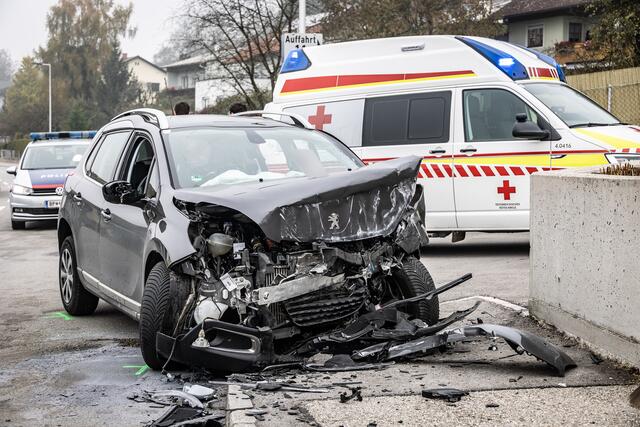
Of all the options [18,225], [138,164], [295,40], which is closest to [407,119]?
[138,164]

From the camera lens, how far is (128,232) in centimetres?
731

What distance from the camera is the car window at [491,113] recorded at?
12.0 m

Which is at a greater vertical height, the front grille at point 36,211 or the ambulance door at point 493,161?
the ambulance door at point 493,161

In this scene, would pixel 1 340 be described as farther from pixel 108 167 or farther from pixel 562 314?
pixel 562 314

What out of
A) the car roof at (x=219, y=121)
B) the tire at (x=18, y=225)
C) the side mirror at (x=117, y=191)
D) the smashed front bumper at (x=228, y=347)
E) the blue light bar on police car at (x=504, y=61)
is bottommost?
the tire at (x=18, y=225)

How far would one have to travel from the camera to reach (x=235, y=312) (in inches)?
243

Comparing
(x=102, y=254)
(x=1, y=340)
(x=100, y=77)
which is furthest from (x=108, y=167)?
(x=100, y=77)

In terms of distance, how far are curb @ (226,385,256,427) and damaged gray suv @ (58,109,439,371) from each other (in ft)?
1.43

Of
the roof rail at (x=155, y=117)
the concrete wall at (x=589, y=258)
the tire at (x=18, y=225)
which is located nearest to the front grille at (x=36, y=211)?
the tire at (x=18, y=225)

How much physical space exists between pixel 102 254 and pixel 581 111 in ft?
21.3

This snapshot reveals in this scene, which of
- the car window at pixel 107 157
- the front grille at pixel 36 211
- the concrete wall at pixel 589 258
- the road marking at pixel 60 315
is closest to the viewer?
the concrete wall at pixel 589 258

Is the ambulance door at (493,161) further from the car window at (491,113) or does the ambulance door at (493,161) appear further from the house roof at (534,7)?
the house roof at (534,7)

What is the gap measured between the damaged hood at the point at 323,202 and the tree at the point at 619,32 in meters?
19.8

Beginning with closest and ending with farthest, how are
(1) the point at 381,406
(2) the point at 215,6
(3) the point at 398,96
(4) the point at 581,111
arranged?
1. (1) the point at 381,406
2. (4) the point at 581,111
3. (3) the point at 398,96
4. (2) the point at 215,6
